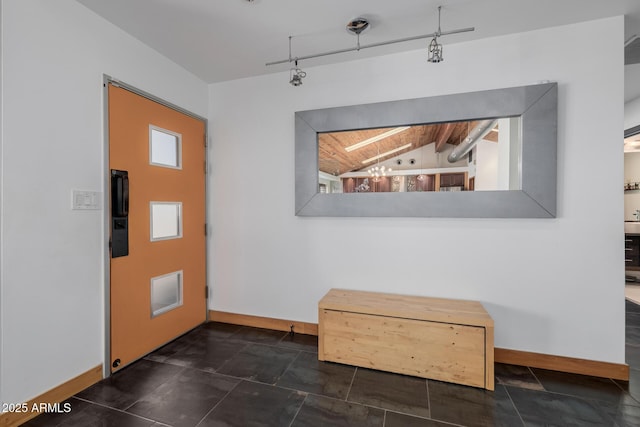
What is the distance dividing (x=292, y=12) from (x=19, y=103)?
1783mm

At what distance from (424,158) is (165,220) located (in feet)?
7.95

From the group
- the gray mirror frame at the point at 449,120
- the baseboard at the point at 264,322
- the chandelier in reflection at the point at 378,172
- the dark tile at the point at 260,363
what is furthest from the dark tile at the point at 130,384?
the chandelier in reflection at the point at 378,172

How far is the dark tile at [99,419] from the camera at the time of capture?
5.27 feet

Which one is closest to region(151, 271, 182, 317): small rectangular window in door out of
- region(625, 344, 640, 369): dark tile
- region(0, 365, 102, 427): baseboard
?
region(0, 365, 102, 427): baseboard

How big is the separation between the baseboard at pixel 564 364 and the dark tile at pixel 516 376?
6 cm

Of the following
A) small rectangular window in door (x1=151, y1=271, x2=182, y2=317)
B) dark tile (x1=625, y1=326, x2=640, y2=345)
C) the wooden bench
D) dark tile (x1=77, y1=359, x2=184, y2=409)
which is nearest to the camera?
dark tile (x1=77, y1=359, x2=184, y2=409)

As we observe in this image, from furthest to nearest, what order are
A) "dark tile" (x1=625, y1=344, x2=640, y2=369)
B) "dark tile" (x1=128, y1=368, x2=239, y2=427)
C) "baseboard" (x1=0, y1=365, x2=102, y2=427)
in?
"dark tile" (x1=625, y1=344, x2=640, y2=369) < "dark tile" (x1=128, y1=368, x2=239, y2=427) < "baseboard" (x1=0, y1=365, x2=102, y2=427)

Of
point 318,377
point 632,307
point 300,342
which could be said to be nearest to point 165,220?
point 300,342

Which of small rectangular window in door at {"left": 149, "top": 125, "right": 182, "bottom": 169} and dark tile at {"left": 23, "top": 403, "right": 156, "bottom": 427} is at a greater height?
small rectangular window in door at {"left": 149, "top": 125, "right": 182, "bottom": 169}

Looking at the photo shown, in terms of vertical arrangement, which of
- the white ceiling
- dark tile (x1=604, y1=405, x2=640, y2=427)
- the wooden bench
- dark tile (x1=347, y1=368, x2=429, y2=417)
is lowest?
dark tile (x1=347, y1=368, x2=429, y2=417)

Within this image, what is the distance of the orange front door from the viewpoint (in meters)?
2.13

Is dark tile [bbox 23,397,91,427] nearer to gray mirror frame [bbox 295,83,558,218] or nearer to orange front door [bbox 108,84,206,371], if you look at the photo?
orange front door [bbox 108,84,206,371]

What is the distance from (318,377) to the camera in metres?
2.06

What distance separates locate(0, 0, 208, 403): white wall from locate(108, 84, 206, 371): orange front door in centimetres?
12
